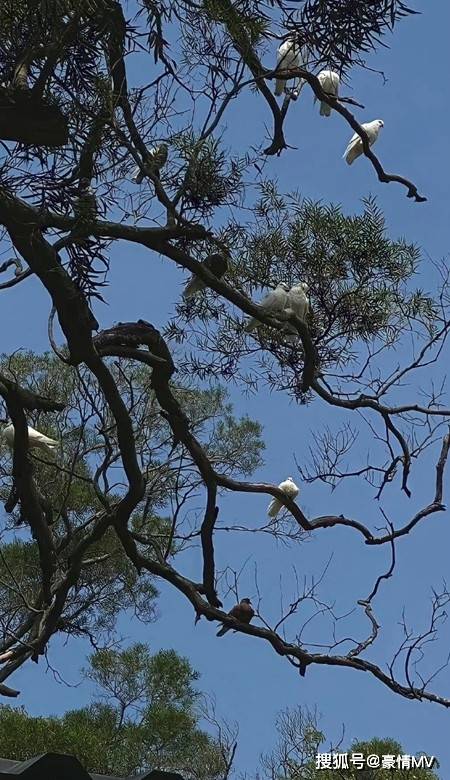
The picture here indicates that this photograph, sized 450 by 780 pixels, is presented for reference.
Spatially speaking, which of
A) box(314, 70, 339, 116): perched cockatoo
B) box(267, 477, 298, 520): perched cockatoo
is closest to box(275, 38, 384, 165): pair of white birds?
box(314, 70, 339, 116): perched cockatoo

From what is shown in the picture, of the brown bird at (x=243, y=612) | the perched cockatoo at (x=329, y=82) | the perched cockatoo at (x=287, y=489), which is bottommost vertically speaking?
the brown bird at (x=243, y=612)

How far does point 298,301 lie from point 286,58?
0.74 meters

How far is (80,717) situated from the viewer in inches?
323

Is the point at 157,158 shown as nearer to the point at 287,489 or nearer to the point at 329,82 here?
the point at 329,82

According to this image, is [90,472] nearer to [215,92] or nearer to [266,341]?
[266,341]

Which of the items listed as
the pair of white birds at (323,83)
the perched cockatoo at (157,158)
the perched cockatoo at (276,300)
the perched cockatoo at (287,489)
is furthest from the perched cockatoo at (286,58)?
the perched cockatoo at (287,489)

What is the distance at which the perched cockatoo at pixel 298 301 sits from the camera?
11.5 feet

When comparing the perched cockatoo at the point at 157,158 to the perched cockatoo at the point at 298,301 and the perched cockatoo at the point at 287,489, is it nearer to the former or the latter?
the perched cockatoo at the point at 298,301

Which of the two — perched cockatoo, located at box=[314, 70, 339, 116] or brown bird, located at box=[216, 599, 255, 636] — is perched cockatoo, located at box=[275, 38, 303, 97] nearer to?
perched cockatoo, located at box=[314, 70, 339, 116]

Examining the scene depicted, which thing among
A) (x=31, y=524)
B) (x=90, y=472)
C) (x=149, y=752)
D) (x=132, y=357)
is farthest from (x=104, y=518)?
(x=149, y=752)

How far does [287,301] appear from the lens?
3.50 m

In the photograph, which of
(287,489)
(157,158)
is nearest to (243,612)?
(287,489)

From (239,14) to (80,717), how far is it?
6.32m

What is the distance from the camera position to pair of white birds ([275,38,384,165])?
9.80 ft
